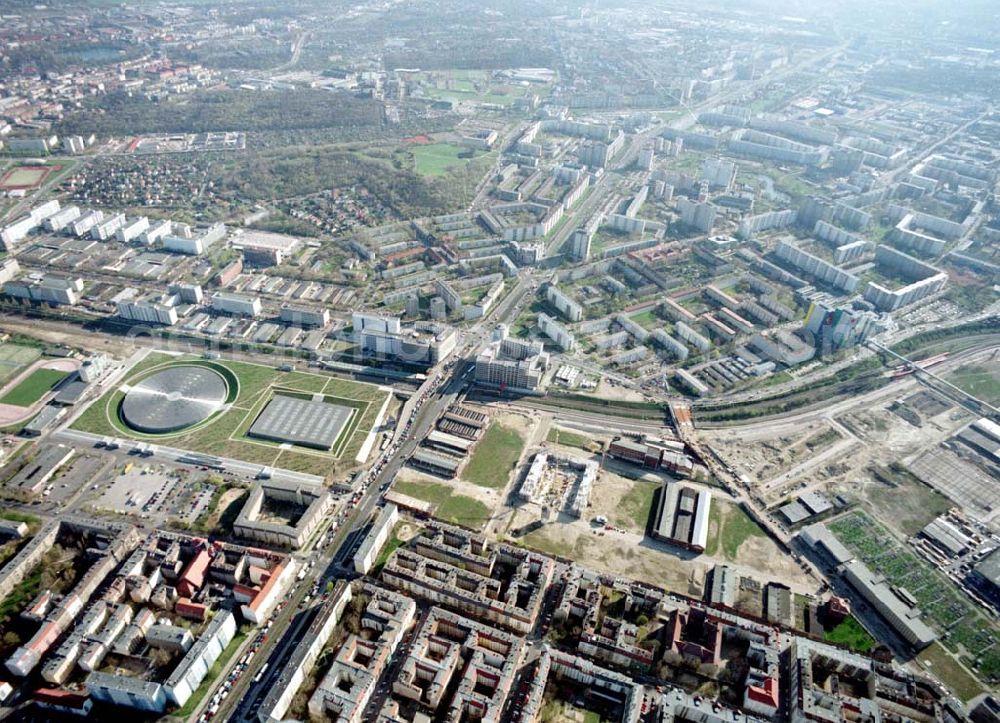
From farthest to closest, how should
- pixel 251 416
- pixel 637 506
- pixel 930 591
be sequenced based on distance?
pixel 251 416 < pixel 637 506 < pixel 930 591

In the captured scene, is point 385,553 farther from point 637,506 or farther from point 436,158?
point 436,158

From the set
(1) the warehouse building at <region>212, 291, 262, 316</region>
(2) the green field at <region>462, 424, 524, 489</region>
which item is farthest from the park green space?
(1) the warehouse building at <region>212, 291, 262, 316</region>

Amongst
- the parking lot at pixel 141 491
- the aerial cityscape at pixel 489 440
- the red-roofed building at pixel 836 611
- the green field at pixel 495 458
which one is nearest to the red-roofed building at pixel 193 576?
the aerial cityscape at pixel 489 440

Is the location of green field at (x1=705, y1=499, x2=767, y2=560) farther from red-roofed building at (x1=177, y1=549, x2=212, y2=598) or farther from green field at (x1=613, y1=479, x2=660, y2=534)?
red-roofed building at (x1=177, y1=549, x2=212, y2=598)

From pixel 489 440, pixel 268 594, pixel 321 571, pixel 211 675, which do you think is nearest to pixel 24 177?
pixel 489 440

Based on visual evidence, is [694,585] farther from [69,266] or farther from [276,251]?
[69,266]

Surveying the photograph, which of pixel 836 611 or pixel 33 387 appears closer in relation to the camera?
pixel 836 611

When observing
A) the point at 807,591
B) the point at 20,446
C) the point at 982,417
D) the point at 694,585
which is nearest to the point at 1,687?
the point at 20,446
